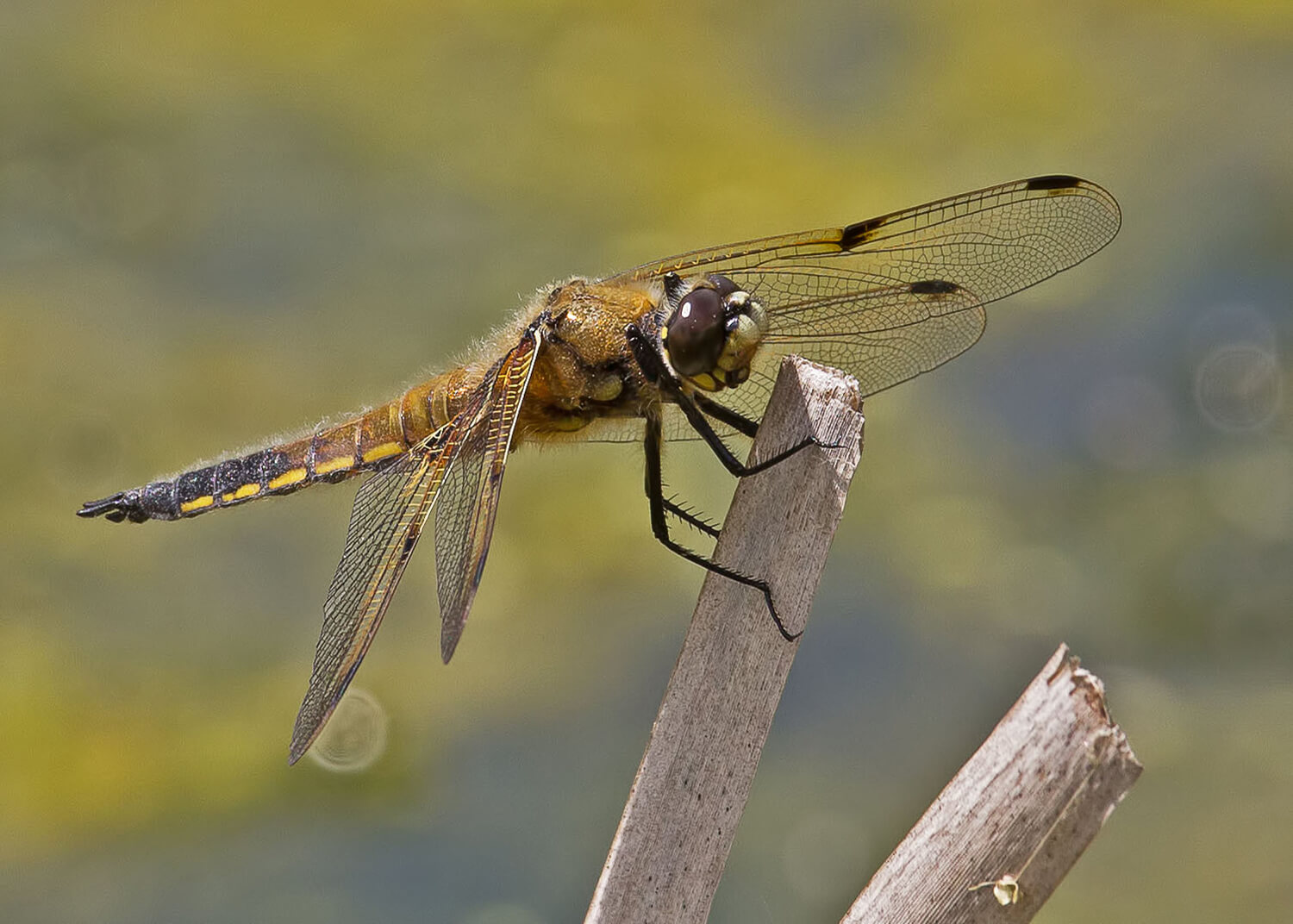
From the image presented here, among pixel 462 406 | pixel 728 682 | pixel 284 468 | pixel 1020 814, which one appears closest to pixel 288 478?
pixel 284 468

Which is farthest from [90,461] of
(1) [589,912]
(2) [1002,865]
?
(2) [1002,865]

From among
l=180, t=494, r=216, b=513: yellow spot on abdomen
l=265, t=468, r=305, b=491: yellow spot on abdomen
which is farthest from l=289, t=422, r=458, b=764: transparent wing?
l=180, t=494, r=216, b=513: yellow spot on abdomen

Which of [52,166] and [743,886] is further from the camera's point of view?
[52,166]

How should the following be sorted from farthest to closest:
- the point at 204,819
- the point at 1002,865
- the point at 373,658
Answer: the point at 373,658 < the point at 204,819 < the point at 1002,865

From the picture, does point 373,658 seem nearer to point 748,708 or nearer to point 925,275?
point 925,275

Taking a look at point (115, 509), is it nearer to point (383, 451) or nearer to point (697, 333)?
point (383, 451)

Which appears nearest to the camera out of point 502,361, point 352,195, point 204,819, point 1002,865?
point 1002,865

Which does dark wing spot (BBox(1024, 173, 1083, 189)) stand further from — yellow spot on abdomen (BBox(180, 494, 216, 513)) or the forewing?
yellow spot on abdomen (BBox(180, 494, 216, 513))

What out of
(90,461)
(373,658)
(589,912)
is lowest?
(589,912)
